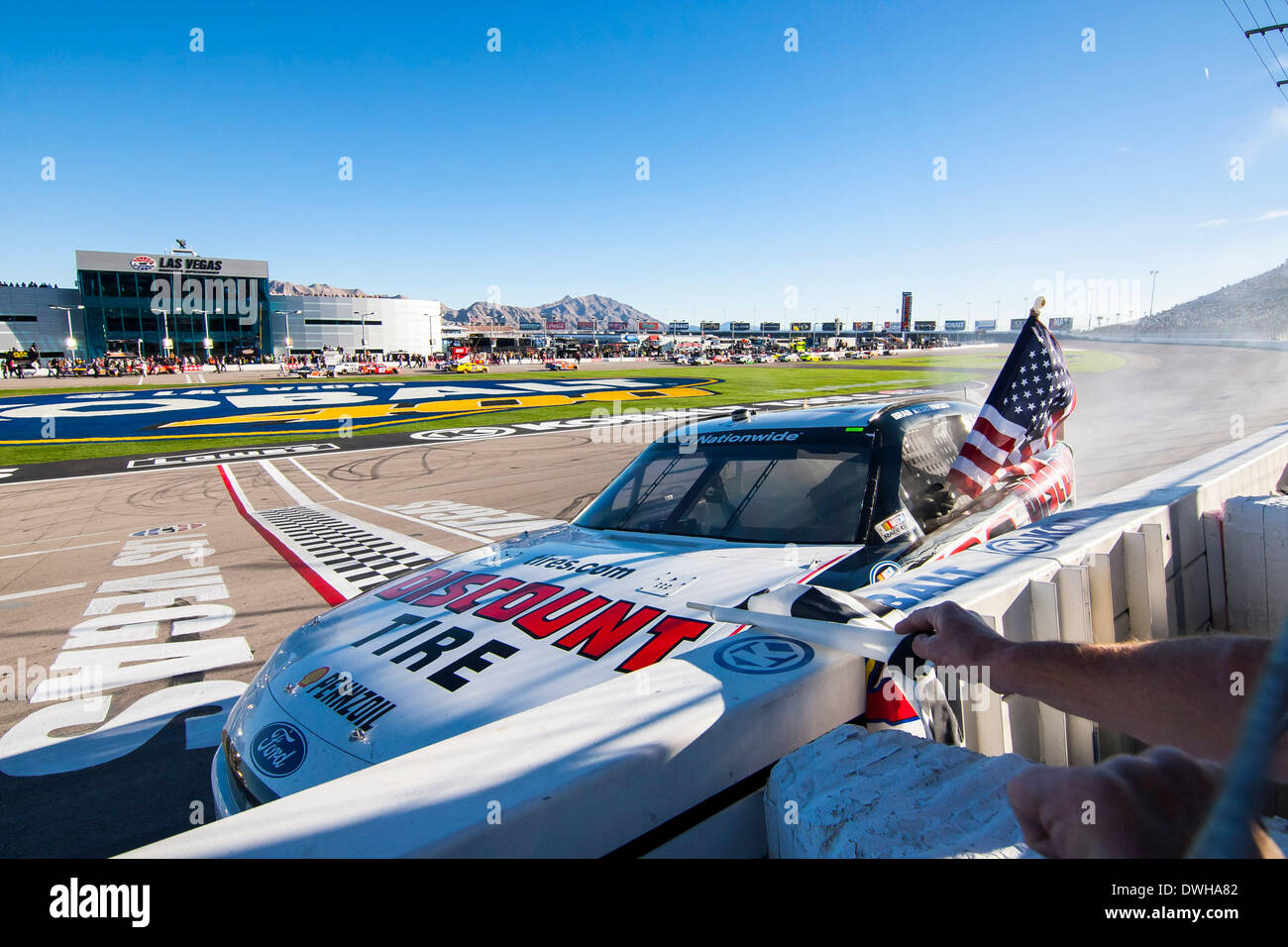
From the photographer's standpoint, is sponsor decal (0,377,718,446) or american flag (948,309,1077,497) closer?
american flag (948,309,1077,497)

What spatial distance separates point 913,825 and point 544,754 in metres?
0.65

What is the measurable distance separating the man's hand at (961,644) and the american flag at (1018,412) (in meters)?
3.04

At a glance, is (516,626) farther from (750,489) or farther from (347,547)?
(347,547)

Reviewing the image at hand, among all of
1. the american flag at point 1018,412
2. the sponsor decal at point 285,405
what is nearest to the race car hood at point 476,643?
the american flag at point 1018,412

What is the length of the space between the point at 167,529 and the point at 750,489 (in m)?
8.07

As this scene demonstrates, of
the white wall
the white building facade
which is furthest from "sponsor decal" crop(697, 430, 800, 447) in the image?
the white wall

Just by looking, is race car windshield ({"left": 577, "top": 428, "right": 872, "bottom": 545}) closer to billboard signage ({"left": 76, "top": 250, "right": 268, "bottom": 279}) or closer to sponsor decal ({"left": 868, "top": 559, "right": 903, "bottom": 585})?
sponsor decal ({"left": 868, "top": 559, "right": 903, "bottom": 585})

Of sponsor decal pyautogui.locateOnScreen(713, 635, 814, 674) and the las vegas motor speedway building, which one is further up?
the las vegas motor speedway building

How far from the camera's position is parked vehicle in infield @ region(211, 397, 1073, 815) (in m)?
2.24

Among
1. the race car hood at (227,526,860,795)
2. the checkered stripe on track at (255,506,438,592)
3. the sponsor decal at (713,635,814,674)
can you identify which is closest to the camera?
the sponsor decal at (713,635,814,674)

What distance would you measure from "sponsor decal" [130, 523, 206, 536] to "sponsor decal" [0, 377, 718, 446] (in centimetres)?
609

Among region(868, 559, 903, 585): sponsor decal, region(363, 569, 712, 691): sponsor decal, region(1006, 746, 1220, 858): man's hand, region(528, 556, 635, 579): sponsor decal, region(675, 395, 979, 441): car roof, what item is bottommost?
region(363, 569, 712, 691): sponsor decal
